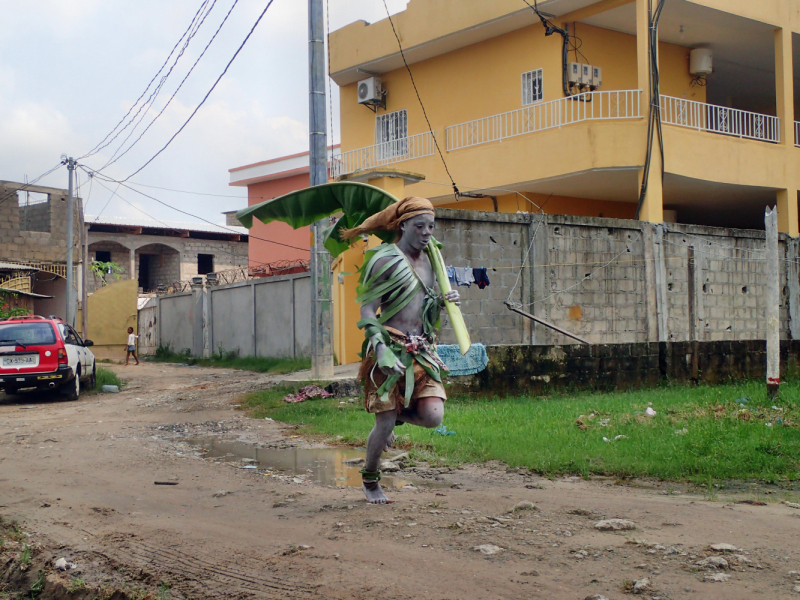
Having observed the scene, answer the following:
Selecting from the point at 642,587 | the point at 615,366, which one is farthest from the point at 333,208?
the point at 615,366

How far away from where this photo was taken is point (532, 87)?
695 inches

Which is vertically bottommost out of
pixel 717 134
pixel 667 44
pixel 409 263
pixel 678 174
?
pixel 409 263

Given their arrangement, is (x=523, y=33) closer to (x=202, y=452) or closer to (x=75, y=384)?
(x=75, y=384)

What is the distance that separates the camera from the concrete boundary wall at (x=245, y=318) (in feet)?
63.2

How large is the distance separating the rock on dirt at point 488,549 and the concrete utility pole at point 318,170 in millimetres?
8970

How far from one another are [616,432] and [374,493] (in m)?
3.48

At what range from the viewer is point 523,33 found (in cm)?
1767

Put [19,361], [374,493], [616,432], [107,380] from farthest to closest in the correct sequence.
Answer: [107,380] → [19,361] → [616,432] → [374,493]

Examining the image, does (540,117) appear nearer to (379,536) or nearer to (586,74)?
(586,74)

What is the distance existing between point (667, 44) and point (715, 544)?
16686mm

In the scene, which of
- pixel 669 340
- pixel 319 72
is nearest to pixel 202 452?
pixel 319 72

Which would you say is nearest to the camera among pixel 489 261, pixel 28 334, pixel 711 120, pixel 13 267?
pixel 489 261

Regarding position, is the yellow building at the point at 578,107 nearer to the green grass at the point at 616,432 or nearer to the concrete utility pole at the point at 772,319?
the green grass at the point at 616,432

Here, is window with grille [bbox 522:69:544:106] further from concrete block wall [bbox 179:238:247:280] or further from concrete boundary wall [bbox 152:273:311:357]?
concrete block wall [bbox 179:238:247:280]
